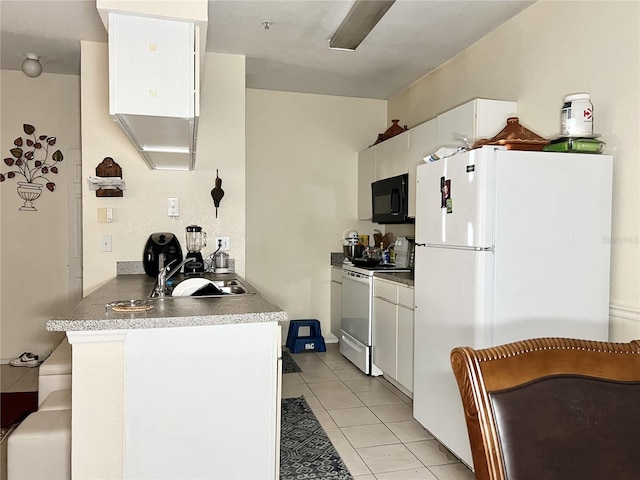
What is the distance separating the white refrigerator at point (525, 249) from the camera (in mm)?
2105

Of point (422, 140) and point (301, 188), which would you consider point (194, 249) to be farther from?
point (422, 140)

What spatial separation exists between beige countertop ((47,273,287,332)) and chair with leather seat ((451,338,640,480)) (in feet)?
3.23

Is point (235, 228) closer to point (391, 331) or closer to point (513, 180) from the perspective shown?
point (391, 331)

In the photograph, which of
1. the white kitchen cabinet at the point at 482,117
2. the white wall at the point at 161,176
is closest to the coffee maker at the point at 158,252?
the white wall at the point at 161,176

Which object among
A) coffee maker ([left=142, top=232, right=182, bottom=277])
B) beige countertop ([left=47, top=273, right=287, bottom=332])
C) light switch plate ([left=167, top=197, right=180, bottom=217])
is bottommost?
Answer: beige countertop ([left=47, top=273, right=287, bottom=332])

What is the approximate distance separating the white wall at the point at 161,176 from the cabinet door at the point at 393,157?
135cm

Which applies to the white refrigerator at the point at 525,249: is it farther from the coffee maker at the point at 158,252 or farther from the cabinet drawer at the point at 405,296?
the coffee maker at the point at 158,252

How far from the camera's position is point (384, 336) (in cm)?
358

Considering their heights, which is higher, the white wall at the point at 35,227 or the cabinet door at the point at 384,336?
the white wall at the point at 35,227

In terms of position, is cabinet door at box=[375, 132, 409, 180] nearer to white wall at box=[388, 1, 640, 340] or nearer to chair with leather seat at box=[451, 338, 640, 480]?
white wall at box=[388, 1, 640, 340]

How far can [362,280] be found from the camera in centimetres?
393

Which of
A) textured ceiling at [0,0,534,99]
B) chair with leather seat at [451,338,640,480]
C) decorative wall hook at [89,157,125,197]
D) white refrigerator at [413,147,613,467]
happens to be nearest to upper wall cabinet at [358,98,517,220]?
textured ceiling at [0,0,534,99]

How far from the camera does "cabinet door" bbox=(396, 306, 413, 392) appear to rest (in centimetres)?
314

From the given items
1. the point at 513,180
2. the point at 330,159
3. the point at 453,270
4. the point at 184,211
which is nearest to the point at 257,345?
the point at 453,270
